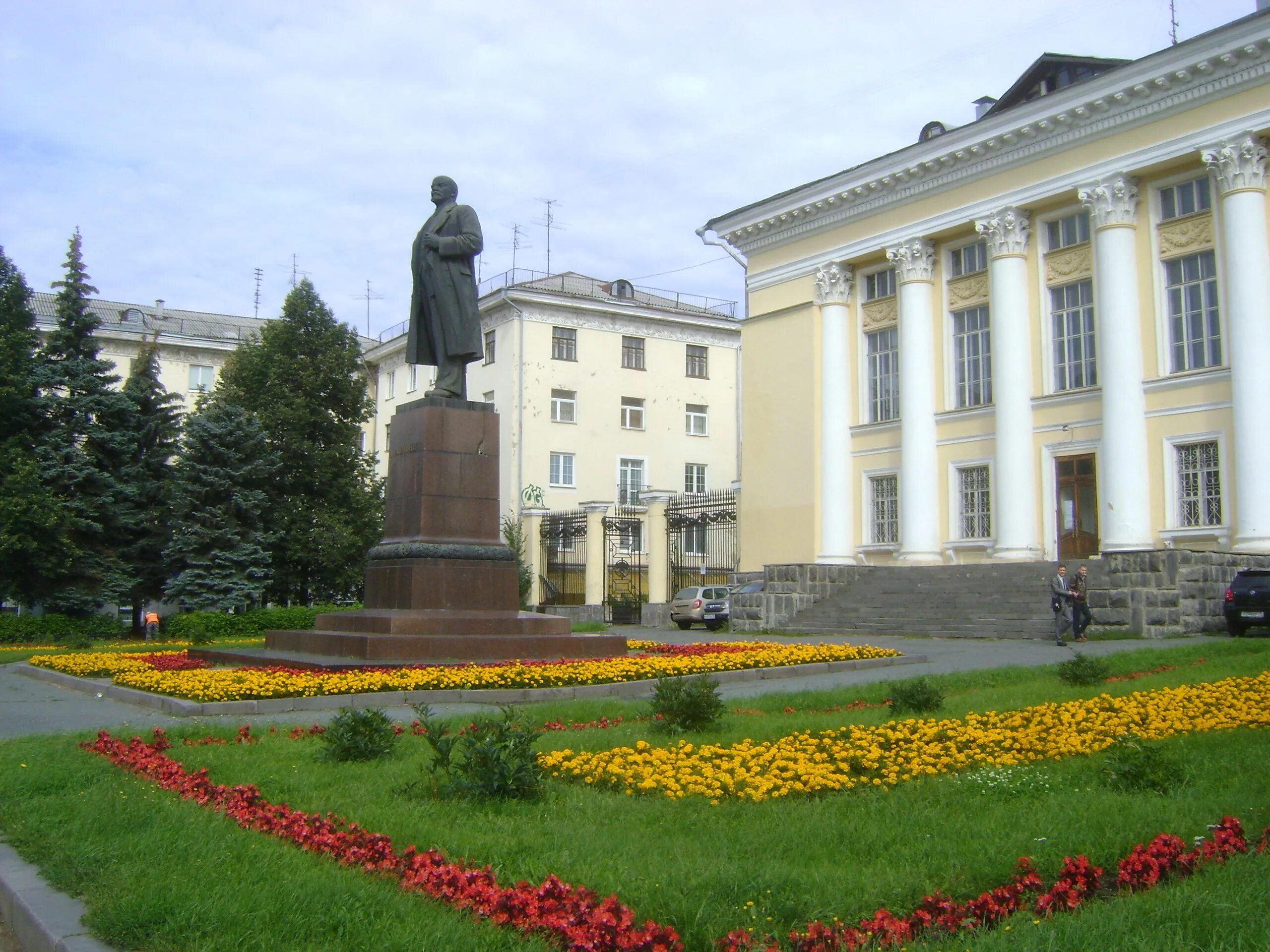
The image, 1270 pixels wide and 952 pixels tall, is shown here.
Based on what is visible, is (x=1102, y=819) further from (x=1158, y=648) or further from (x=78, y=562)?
(x=78, y=562)

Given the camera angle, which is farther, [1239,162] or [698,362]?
[698,362]

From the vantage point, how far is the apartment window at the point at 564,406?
44.8 metres

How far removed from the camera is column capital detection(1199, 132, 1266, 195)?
79.8 ft

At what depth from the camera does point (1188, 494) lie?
2550cm

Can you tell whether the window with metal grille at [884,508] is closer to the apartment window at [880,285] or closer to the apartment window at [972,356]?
the apartment window at [972,356]

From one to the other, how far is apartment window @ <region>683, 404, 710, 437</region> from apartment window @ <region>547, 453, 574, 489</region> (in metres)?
5.79

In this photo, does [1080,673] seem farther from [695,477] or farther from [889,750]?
[695,477]

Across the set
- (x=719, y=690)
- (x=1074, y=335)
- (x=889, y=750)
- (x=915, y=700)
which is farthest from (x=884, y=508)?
(x=889, y=750)

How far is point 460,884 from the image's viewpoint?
4.33 m

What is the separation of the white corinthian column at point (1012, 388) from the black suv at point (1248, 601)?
7835 millimetres

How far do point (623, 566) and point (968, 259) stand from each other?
13923 mm

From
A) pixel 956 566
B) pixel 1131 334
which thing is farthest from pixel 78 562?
pixel 1131 334

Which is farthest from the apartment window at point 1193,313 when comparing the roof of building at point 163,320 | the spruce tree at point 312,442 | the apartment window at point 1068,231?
the roof of building at point 163,320

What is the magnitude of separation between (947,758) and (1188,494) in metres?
21.0
